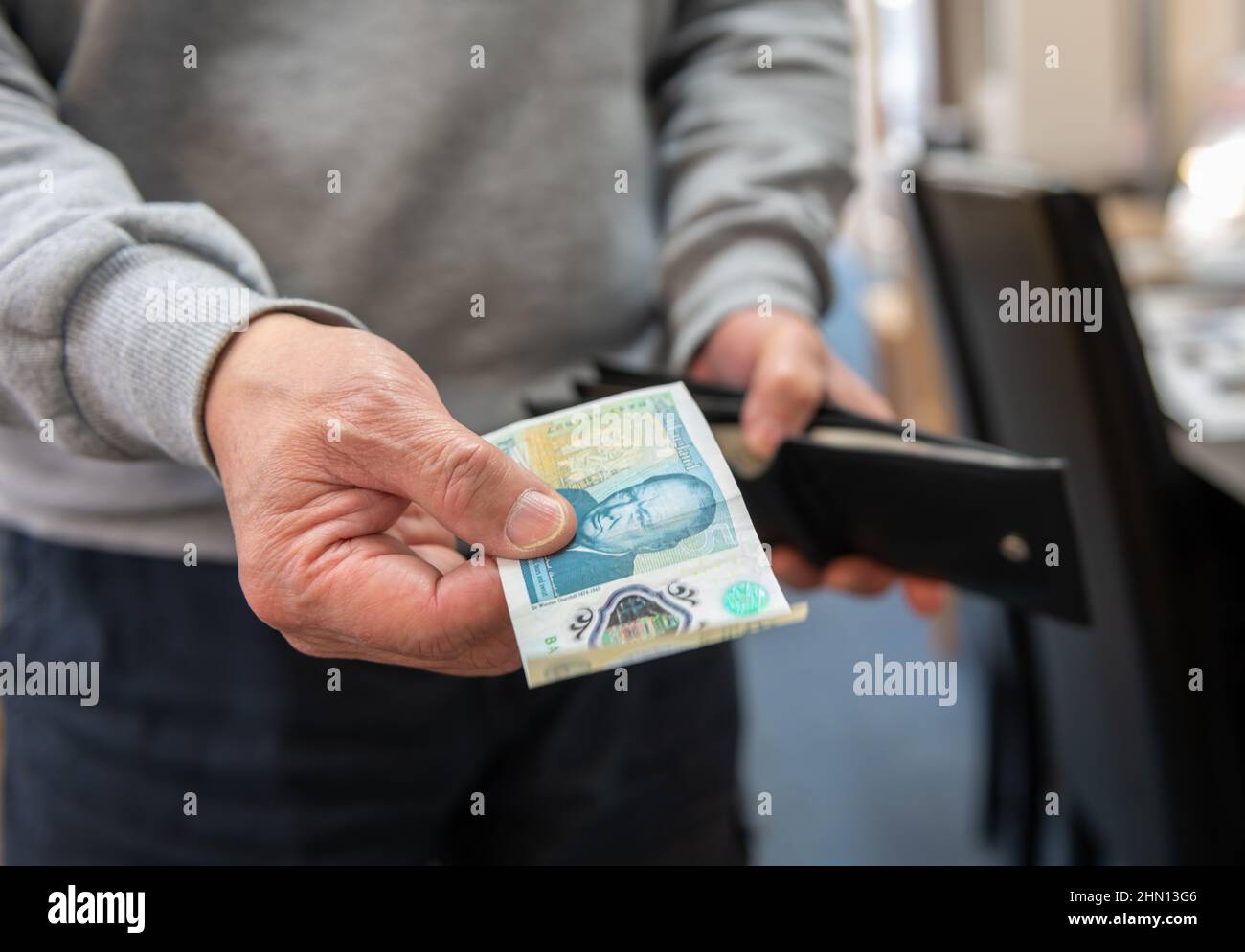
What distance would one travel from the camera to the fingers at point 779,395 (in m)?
0.54

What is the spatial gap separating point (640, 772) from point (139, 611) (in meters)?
0.31

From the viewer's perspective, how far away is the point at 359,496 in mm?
354

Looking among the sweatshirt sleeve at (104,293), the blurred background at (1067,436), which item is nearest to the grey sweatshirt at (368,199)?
the sweatshirt sleeve at (104,293)

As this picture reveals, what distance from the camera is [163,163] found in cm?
43

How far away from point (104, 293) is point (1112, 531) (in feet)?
2.17

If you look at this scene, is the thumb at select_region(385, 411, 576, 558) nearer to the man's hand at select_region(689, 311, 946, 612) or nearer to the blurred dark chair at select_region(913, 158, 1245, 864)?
the man's hand at select_region(689, 311, 946, 612)

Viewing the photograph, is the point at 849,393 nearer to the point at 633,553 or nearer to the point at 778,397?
the point at 778,397

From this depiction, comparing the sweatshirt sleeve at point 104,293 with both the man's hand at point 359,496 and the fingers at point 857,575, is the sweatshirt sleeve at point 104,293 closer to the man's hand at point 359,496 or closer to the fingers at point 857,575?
the man's hand at point 359,496

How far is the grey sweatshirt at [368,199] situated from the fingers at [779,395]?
5 cm

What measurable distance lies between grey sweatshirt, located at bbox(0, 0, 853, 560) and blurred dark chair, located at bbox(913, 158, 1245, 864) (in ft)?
0.57

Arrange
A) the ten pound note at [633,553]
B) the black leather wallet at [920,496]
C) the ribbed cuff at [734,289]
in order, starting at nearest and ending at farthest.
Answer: the ten pound note at [633,553], the black leather wallet at [920,496], the ribbed cuff at [734,289]

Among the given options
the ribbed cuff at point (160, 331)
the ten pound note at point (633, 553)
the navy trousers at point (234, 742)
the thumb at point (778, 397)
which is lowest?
the navy trousers at point (234, 742)
